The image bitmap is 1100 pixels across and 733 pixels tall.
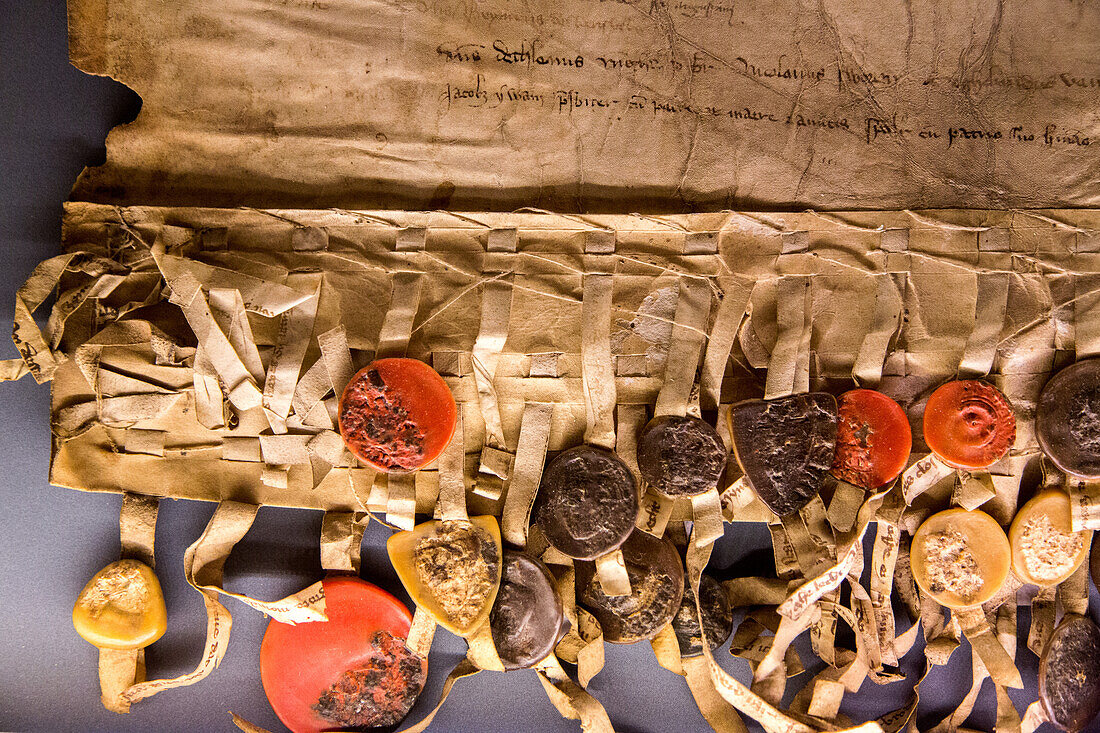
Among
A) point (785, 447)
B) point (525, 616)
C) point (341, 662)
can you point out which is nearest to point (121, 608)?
point (341, 662)

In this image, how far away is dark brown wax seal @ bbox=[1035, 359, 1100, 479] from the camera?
1.49m

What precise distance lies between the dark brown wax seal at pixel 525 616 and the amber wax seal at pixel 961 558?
967mm

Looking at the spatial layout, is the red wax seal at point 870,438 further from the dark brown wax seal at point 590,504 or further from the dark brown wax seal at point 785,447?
the dark brown wax seal at point 590,504

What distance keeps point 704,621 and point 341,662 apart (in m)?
0.97

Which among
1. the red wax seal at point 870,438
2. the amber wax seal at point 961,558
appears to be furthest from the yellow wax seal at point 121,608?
the amber wax seal at point 961,558

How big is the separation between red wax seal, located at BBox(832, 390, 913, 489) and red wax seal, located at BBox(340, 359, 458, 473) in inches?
38.8

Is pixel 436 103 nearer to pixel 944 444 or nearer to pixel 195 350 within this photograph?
pixel 195 350

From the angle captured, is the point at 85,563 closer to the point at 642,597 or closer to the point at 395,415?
the point at 395,415

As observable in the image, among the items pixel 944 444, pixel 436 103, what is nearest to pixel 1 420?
pixel 436 103

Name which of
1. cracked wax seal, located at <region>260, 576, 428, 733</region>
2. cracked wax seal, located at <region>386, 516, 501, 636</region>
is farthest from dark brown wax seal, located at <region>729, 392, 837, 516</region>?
cracked wax seal, located at <region>260, 576, 428, 733</region>

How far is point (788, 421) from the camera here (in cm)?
147

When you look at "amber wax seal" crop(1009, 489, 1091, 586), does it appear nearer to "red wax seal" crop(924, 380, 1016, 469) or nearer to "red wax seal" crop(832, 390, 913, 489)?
"red wax seal" crop(924, 380, 1016, 469)

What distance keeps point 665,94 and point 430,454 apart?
1.08 m

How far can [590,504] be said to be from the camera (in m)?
1.49
